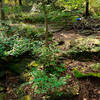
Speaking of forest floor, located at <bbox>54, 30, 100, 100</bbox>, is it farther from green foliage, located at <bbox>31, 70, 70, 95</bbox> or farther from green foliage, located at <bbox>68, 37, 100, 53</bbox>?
green foliage, located at <bbox>31, 70, 70, 95</bbox>

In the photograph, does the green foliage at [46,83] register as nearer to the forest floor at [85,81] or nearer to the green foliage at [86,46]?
the forest floor at [85,81]

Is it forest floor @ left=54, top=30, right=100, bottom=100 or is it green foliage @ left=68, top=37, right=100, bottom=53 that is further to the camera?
green foliage @ left=68, top=37, right=100, bottom=53

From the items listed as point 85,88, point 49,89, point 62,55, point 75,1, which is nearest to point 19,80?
point 49,89

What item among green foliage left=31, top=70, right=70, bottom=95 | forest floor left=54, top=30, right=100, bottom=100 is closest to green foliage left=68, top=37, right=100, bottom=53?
forest floor left=54, top=30, right=100, bottom=100

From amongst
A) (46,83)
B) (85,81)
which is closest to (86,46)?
(85,81)

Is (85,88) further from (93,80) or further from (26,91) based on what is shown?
(26,91)

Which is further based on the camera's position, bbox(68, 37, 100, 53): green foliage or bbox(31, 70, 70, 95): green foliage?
bbox(68, 37, 100, 53): green foliage

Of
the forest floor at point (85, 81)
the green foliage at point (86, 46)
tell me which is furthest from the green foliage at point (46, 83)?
the green foliage at point (86, 46)

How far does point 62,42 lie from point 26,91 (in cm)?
304

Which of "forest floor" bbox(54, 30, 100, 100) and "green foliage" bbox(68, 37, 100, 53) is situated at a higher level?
"green foliage" bbox(68, 37, 100, 53)

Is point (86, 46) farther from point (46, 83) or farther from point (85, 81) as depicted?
point (46, 83)

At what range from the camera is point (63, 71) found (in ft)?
13.9

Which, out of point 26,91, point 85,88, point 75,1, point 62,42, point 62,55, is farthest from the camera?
point 62,42

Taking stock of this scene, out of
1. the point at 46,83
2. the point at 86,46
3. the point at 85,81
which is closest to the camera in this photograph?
the point at 46,83
